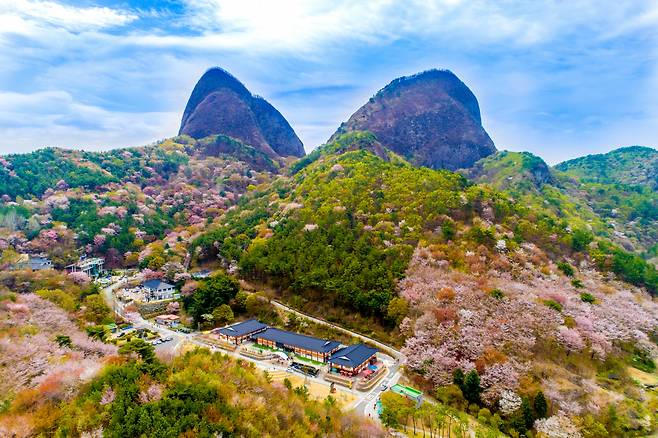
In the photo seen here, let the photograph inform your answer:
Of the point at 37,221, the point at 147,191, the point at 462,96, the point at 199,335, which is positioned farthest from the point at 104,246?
the point at 462,96

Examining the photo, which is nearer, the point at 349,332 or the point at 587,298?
the point at 587,298

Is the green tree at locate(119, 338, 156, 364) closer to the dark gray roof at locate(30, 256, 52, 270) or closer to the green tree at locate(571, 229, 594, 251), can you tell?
the dark gray roof at locate(30, 256, 52, 270)

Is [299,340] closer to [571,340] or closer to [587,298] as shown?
[571,340]

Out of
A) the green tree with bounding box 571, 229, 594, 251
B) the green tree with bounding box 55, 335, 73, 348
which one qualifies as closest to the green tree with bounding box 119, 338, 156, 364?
the green tree with bounding box 55, 335, 73, 348

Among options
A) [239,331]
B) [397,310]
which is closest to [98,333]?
[239,331]

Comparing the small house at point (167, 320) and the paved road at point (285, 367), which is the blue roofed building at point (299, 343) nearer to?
the paved road at point (285, 367)

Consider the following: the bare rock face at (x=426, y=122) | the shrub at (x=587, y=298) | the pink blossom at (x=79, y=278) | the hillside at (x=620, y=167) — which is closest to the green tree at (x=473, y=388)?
the shrub at (x=587, y=298)

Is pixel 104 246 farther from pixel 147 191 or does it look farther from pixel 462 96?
pixel 462 96
